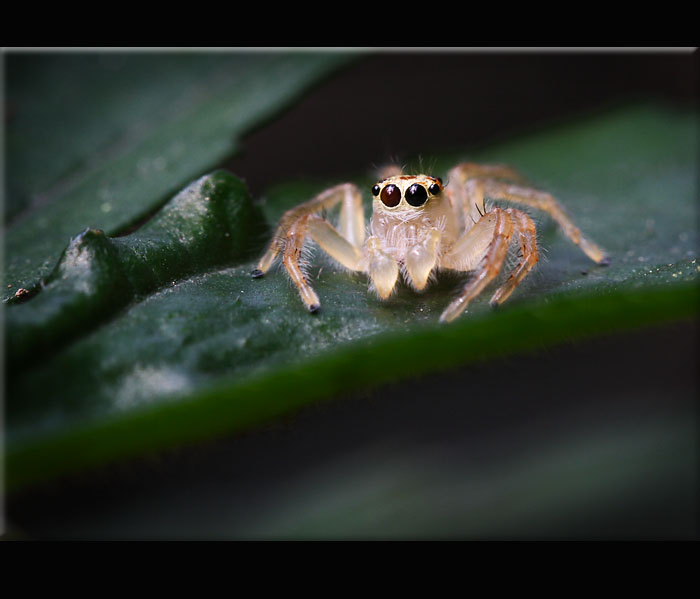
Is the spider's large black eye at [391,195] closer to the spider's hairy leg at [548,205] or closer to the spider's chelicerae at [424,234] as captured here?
the spider's chelicerae at [424,234]

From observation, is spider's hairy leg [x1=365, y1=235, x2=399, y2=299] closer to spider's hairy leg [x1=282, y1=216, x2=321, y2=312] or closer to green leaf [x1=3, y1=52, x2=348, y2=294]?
spider's hairy leg [x1=282, y1=216, x2=321, y2=312]

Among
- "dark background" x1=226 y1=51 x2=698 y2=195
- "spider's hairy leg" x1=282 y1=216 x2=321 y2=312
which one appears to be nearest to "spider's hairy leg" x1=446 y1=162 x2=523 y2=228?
"spider's hairy leg" x1=282 y1=216 x2=321 y2=312

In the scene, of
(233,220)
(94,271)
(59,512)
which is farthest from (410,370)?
(59,512)

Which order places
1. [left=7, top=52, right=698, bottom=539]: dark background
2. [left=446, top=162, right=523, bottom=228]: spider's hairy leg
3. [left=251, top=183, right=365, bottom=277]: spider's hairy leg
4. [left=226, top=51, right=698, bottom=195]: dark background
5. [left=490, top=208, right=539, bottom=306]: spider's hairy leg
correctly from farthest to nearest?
[left=226, top=51, right=698, bottom=195]: dark background
[left=446, top=162, right=523, bottom=228]: spider's hairy leg
[left=251, top=183, right=365, bottom=277]: spider's hairy leg
[left=7, top=52, right=698, bottom=539]: dark background
[left=490, top=208, right=539, bottom=306]: spider's hairy leg

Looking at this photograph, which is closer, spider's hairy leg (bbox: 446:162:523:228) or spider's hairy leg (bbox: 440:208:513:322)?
spider's hairy leg (bbox: 440:208:513:322)

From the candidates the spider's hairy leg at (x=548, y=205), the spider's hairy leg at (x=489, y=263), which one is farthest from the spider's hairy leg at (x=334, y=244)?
the spider's hairy leg at (x=548, y=205)

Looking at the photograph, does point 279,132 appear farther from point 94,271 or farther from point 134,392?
point 134,392

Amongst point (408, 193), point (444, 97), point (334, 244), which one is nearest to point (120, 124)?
point (334, 244)

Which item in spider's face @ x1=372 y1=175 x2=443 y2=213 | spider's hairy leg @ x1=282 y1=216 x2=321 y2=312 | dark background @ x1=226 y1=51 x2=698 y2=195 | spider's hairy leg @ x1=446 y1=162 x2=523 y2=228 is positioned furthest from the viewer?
dark background @ x1=226 y1=51 x2=698 y2=195
